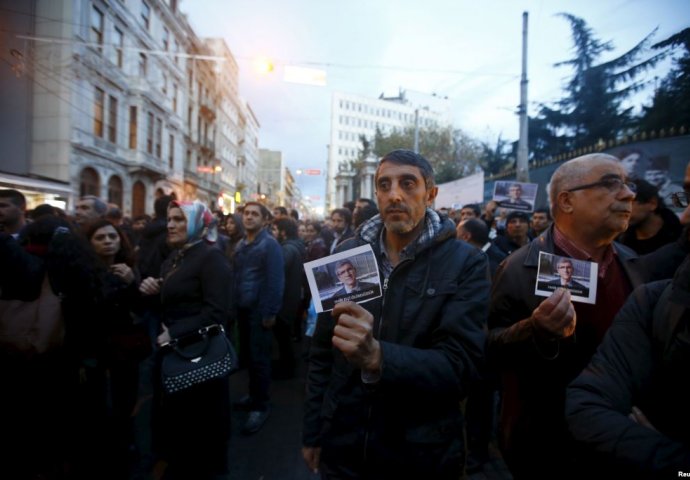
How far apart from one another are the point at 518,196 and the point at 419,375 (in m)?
7.82

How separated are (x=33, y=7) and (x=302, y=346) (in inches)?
605

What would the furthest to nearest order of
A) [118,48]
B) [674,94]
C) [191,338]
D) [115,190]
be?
[115,190], [118,48], [674,94], [191,338]

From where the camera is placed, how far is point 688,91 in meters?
9.42

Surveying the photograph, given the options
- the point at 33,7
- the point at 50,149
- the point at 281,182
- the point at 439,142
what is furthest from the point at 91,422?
the point at 281,182

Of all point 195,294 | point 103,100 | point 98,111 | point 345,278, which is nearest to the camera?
point 345,278

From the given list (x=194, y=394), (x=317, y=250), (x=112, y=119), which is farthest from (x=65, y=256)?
(x=112, y=119)

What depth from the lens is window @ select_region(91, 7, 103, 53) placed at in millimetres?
16984

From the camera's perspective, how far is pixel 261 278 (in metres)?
4.36

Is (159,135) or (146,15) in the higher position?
(146,15)

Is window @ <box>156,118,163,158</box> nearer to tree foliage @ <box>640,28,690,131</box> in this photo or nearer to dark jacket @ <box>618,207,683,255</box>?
tree foliage @ <box>640,28,690,131</box>

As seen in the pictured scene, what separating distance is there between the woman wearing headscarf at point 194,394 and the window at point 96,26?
1912 cm

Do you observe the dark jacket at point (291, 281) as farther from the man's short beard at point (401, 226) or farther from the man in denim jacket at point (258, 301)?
the man's short beard at point (401, 226)

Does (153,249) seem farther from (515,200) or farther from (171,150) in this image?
(171,150)

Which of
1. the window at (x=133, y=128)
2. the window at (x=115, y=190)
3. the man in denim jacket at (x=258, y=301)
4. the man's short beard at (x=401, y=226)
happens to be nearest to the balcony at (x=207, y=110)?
the window at (x=133, y=128)
